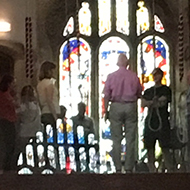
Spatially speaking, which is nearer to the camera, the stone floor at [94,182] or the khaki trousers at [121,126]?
the stone floor at [94,182]

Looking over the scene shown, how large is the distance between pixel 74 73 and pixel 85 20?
0.84 meters

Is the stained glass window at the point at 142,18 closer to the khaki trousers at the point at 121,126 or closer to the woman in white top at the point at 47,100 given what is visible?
the woman in white top at the point at 47,100

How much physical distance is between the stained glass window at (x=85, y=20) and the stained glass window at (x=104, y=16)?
0.20m

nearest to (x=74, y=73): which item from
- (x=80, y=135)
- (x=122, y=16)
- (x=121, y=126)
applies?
(x=122, y=16)

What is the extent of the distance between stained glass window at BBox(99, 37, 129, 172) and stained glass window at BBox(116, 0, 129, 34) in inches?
5.6

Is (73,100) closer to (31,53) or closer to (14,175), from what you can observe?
(31,53)

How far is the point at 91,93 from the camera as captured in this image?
911 centimetres

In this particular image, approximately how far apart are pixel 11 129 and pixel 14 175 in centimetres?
224

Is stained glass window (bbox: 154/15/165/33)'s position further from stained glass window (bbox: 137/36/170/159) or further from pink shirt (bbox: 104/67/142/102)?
pink shirt (bbox: 104/67/142/102)

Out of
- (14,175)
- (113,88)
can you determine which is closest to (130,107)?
(113,88)

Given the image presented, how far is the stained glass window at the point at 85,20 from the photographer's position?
31.0ft

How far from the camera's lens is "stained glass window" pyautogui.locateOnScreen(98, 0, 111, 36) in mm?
9695

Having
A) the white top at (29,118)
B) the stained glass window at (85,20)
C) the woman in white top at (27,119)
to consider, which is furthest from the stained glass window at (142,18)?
the white top at (29,118)

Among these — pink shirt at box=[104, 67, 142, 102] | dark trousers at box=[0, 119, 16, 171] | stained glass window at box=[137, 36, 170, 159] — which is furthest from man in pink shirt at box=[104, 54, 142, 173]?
stained glass window at box=[137, 36, 170, 159]
